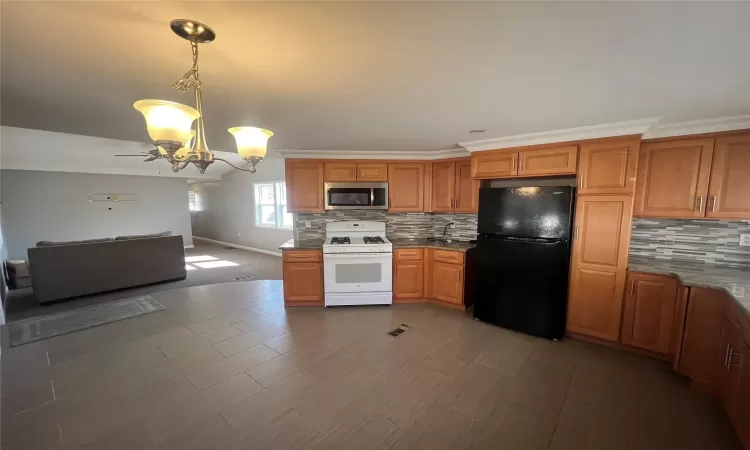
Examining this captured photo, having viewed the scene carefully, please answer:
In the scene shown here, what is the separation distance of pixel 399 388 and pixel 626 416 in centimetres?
157

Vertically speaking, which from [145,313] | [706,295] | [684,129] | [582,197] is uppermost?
[684,129]

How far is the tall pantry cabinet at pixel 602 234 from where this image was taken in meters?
2.67

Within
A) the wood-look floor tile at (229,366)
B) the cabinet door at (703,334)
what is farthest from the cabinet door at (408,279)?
the cabinet door at (703,334)

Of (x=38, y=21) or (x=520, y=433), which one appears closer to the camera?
(x=38, y=21)

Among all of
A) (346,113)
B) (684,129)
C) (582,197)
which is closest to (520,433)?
(582,197)

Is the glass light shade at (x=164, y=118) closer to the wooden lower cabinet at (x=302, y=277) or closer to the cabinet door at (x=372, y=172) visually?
the wooden lower cabinet at (x=302, y=277)

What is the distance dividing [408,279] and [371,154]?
1867mm

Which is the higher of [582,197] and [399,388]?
[582,197]

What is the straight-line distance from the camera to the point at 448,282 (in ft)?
12.7

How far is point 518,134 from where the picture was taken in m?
2.97

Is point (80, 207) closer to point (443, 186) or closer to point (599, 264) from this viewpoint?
point (443, 186)

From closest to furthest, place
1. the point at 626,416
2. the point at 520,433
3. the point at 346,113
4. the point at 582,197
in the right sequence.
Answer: the point at 520,433, the point at 626,416, the point at 346,113, the point at 582,197

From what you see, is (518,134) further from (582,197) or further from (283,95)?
(283,95)

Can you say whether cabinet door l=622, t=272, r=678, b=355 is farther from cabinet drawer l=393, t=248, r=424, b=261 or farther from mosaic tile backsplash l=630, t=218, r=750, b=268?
cabinet drawer l=393, t=248, r=424, b=261
